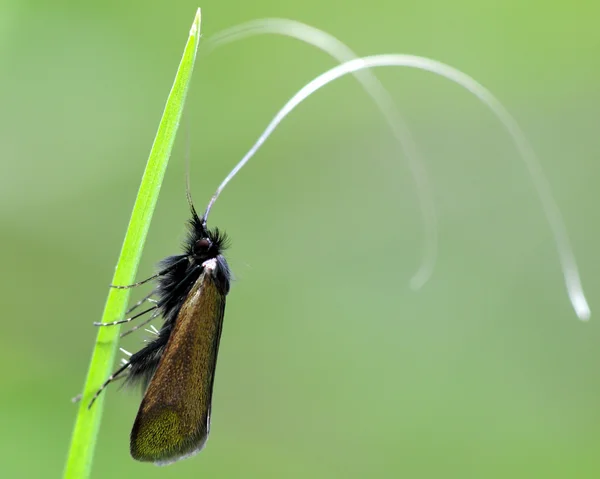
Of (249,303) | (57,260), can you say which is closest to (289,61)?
(249,303)

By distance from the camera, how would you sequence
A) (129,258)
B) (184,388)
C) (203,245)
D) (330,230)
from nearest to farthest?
1. (129,258)
2. (184,388)
3. (203,245)
4. (330,230)

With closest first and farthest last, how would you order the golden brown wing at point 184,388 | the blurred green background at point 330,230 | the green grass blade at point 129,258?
the green grass blade at point 129,258
the golden brown wing at point 184,388
the blurred green background at point 330,230

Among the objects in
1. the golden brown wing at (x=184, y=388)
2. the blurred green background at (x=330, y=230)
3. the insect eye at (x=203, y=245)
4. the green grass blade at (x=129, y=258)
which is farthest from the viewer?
the blurred green background at (x=330, y=230)

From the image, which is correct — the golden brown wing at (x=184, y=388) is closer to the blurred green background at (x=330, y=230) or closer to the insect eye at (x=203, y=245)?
the insect eye at (x=203, y=245)

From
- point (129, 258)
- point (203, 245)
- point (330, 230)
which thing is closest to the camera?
point (129, 258)

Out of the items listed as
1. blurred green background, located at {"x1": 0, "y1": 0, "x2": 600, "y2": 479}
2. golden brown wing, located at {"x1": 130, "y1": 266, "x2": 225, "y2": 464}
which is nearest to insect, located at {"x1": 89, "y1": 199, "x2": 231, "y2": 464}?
golden brown wing, located at {"x1": 130, "y1": 266, "x2": 225, "y2": 464}

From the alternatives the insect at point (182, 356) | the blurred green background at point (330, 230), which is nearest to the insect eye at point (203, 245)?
the insect at point (182, 356)

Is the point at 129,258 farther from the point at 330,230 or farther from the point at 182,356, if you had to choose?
the point at 330,230

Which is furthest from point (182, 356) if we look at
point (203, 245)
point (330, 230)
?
point (330, 230)
